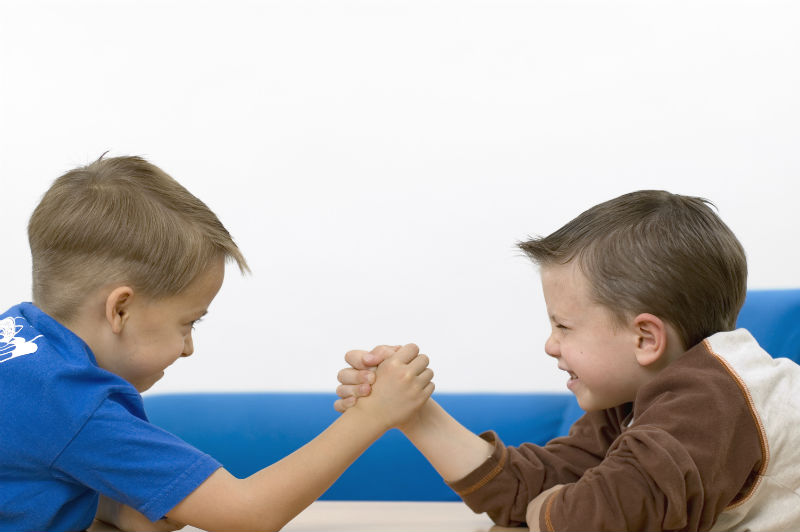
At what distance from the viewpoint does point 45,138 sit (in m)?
2.27

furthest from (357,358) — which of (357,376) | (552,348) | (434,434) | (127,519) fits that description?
(127,519)

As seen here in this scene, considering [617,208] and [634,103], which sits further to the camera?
[634,103]

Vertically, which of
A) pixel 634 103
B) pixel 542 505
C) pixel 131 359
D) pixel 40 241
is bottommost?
pixel 542 505

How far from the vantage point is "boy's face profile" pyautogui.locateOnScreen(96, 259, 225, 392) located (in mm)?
1060

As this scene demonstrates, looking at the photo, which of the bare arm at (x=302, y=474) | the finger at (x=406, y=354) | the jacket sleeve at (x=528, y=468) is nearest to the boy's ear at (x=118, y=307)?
the bare arm at (x=302, y=474)

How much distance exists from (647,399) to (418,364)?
272mm

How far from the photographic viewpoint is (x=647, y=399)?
0.98m

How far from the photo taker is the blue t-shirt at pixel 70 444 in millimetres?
936

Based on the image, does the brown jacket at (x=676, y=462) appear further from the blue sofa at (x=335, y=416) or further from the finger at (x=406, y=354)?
the blue sofa at (x=335, y=416)

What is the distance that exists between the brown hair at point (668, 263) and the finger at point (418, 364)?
22cm

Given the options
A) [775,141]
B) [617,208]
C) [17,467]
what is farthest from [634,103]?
[17,467]

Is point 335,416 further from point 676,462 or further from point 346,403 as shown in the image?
point 676,462

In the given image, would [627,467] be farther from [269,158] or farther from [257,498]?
[269,158]

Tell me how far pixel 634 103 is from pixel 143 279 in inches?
56.2
